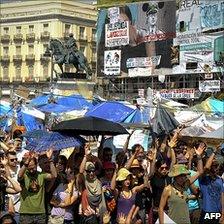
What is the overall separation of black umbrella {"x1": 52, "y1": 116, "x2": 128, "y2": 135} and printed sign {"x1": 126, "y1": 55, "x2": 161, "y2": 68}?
40.2m

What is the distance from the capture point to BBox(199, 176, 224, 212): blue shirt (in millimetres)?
7836

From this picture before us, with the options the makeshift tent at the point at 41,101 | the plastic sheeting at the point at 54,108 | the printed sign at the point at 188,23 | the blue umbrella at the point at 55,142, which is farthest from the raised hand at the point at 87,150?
the printed sign at the point at 188,23

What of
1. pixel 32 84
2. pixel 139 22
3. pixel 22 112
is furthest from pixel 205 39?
pixel 32 84

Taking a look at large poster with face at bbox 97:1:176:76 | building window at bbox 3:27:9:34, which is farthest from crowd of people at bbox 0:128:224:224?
building window at bbox 3:27:9:34

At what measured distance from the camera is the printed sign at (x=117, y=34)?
172ft

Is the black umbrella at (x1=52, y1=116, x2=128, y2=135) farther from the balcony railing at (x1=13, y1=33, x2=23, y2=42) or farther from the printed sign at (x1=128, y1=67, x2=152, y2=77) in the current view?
the balcony railing at (x1=13, y1=33, x2=23, y2=42)

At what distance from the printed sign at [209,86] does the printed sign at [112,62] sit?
871 centimetres

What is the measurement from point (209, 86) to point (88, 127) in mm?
36969

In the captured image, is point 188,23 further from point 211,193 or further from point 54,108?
point 211,193

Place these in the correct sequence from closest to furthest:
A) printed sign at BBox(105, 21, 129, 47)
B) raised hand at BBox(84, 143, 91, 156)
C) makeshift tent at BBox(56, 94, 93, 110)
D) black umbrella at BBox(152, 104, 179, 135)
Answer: raised hand at BBox(84, 143, 91, 156)
black umbrella at BBox(152, 104, 179, 135)
makeshift tent at BBox(56, 94, 93, 110)
printed sign at BBox(105, 21, 129, 47)

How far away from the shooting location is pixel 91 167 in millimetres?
7656

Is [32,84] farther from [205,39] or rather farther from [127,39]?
[205,39]

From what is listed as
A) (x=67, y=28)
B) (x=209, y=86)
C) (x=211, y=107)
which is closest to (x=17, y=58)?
(x=67, y=28)

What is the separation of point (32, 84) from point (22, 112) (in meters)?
55.3
